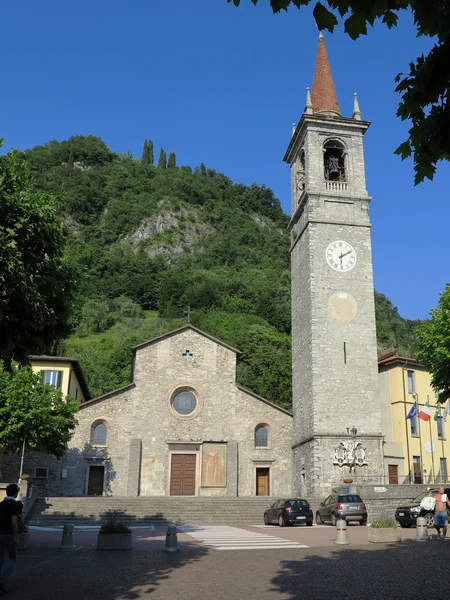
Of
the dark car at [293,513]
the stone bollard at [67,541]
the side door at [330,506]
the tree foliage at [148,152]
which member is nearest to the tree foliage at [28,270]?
the stone bollard at [67,541]

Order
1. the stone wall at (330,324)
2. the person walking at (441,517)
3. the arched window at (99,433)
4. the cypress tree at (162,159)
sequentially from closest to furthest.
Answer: the person walking at (441,517) < the stone wall at (330,324) < the arched window at (99,433) < the cypress tree at (162,159)

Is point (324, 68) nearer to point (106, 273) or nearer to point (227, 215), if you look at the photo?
point (106, 273)

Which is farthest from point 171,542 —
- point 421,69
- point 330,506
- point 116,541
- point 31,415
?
point 31,415

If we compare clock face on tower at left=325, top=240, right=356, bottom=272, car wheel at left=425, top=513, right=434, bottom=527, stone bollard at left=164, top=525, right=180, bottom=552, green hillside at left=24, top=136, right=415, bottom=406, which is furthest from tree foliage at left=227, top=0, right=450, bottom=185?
green hillside at left=24, top=136, right=415, bottom=406

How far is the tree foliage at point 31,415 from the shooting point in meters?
25.5

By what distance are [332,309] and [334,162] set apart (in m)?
9.71

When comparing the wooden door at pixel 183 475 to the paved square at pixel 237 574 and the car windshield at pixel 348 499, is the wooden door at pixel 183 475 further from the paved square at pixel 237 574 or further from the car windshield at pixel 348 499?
the paved square at pixel 237 574

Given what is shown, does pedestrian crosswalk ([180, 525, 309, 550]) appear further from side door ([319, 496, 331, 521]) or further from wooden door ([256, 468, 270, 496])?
wooden door ([256, 468, 270, 496])

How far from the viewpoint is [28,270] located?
1003cm

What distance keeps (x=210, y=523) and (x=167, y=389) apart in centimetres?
1076

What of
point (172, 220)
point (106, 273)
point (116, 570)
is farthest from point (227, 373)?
point (172, 220)

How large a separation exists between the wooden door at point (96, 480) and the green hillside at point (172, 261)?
85.3 ft

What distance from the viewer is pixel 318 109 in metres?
35.8

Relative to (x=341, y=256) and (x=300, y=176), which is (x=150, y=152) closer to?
(x=300, y=176)
